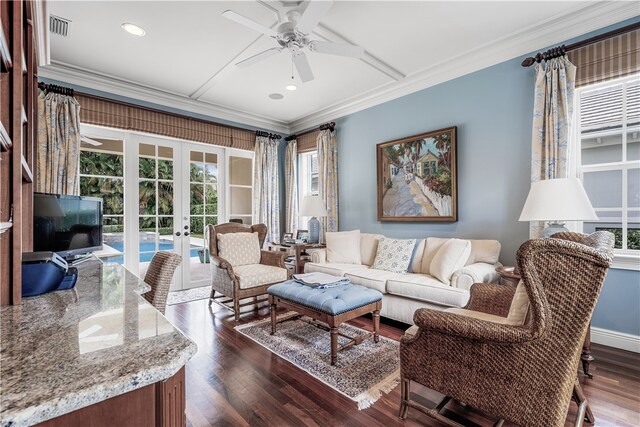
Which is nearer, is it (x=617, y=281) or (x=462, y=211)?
(x=617, y=281)

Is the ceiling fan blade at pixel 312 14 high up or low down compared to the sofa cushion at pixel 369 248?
up

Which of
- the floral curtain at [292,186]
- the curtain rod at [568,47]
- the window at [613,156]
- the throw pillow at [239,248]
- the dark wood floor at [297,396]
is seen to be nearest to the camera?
the dark wood floor at [297,396]

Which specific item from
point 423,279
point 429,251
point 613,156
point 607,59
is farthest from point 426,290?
point 607,59

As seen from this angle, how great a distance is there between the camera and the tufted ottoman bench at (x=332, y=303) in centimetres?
232

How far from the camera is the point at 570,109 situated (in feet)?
8.71

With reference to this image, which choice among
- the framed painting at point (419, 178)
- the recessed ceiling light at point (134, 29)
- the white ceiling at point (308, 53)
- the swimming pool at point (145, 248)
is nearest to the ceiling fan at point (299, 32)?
the white ceiling at point (308, 53)

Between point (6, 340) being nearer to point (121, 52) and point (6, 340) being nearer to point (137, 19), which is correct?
point (137, 19)

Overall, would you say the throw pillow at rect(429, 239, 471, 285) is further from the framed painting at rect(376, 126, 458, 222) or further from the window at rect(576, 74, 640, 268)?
the window at rect(576, 74, 640, 268)

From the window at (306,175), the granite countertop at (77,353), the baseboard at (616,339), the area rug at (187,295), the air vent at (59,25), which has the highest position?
the air vent at (59,25)

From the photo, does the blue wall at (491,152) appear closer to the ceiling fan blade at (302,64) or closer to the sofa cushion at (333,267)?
the sofa cushion at (333,267)

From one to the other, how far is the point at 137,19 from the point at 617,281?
4603mm

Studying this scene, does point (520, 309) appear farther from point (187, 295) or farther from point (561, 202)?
point (187, 295)

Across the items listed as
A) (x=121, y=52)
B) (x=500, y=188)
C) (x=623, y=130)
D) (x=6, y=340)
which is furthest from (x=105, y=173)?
(x=623, y=130)

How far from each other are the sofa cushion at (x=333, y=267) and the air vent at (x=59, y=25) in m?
3.36
